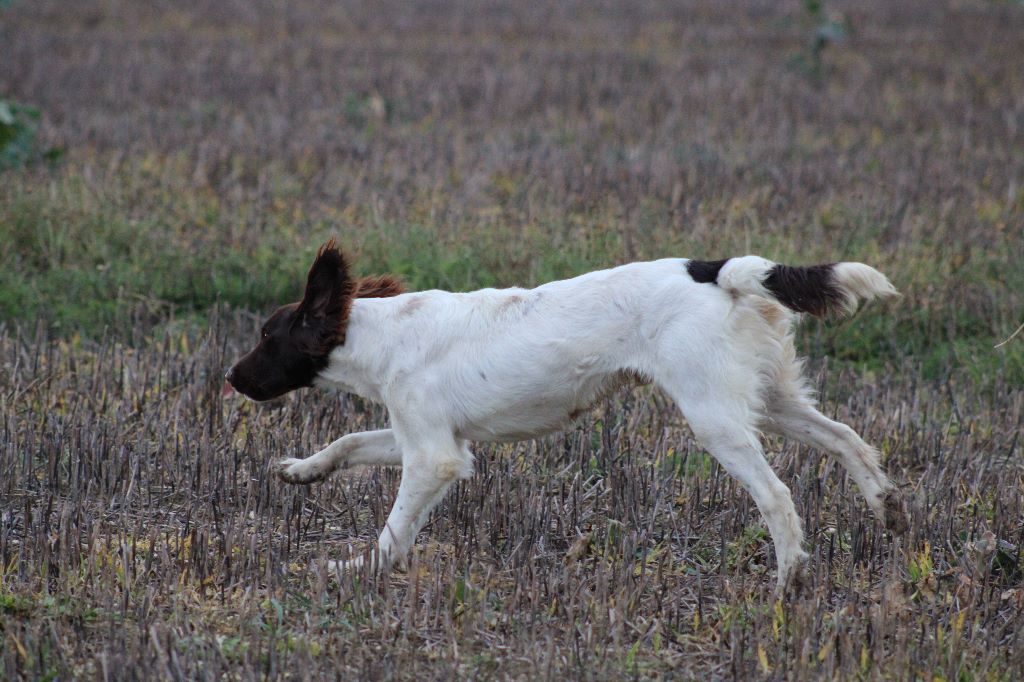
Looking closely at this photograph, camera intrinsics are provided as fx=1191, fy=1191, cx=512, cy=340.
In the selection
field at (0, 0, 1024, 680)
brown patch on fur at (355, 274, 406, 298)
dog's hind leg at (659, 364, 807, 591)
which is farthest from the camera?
brown patch on fur at (355, 274, 406, 298)

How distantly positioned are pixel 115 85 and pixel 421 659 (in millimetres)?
11425

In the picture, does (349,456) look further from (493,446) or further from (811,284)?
(811,284)

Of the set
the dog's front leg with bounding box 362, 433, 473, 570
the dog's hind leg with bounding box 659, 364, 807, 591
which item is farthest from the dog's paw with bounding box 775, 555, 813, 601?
the dog's front leg with bounding box 362, 433, 473, 570

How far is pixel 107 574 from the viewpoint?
12.0 feet

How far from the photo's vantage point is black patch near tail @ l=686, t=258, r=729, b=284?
4.04 metres

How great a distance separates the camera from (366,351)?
14.0ft

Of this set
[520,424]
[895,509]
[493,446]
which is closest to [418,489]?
[520,424]

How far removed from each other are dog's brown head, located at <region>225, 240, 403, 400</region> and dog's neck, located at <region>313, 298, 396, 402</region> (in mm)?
35

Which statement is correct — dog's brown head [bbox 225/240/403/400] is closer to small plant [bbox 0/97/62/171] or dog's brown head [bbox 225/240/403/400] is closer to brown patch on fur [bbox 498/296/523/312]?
brown patch on fur [bbox 498/296/523/312]

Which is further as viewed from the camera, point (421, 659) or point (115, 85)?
point (115, 85)

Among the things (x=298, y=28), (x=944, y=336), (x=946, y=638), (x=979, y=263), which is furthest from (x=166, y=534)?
(x=298, y=28)

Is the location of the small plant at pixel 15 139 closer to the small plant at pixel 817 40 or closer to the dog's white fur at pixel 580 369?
the dog's white fur at pixel 580 369

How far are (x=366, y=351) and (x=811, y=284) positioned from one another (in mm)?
1563

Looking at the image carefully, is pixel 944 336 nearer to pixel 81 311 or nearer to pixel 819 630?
pixel 819 630
